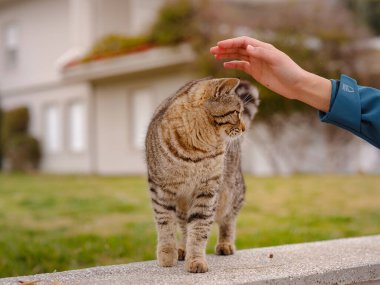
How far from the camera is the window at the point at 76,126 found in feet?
49.6

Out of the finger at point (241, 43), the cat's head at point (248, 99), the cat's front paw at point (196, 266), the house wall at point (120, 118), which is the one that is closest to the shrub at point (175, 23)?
the house wall at point (120, 118)

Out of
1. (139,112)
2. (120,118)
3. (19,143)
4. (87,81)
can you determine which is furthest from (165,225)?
(19,143)

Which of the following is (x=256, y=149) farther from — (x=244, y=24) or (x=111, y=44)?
(x=111, y=44)

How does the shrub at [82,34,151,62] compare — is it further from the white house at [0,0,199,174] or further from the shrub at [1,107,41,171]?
the shrub at [1,107,41,171]

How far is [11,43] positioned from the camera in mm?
17250

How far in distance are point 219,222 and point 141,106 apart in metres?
10.9

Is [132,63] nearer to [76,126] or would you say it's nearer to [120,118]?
[120,118]

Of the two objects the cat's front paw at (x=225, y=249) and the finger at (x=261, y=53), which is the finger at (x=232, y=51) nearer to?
the finger at (x=261, y=53)

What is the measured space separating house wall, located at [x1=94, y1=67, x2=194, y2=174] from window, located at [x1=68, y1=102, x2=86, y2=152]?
703 millimetres

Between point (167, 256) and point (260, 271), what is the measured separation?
19.1 inches

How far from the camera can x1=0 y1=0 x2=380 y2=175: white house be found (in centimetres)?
1208

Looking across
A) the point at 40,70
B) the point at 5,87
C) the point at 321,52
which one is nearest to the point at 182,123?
the point at 321,52

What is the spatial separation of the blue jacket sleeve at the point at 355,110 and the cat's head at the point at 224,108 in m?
0.42

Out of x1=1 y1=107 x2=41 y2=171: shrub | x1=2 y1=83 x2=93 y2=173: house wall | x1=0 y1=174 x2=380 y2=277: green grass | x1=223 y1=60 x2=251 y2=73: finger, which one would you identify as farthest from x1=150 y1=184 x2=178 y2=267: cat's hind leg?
x1=1 y1=107 x2=41 y2=171: shrub
